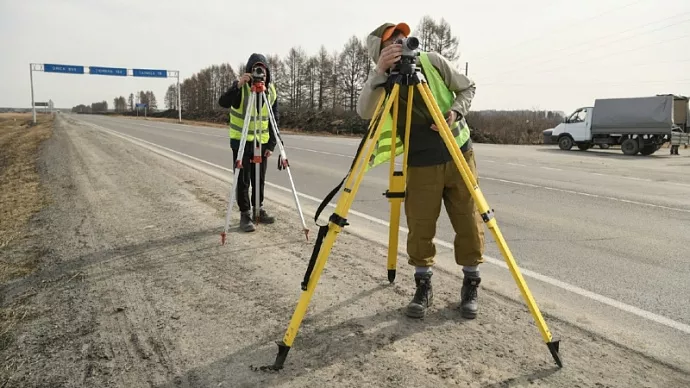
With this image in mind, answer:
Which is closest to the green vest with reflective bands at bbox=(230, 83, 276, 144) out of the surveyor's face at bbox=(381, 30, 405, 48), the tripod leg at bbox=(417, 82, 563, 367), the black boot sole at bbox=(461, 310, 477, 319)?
the surveyor's face at bbox=(381, 30, 405, 48)

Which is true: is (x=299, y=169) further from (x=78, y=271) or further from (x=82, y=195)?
(x=78, y=271)

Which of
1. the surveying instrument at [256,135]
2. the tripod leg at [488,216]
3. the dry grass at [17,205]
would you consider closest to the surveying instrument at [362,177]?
the tripod leg at [488,216]

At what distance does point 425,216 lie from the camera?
3357mm

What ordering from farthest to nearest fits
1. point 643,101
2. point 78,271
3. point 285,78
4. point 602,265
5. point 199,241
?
point 285,78 < point 643,101 < point 199,241 < point 602,265 < point 78,271

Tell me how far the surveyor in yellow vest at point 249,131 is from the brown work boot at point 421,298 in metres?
2.70

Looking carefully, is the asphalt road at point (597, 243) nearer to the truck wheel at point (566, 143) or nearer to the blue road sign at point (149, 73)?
the truck wheel at point (566, 143)

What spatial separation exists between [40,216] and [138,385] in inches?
195

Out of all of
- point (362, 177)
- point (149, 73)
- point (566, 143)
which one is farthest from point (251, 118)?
point (149, 73)

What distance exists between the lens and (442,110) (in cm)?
324

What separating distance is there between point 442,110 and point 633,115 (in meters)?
23.1

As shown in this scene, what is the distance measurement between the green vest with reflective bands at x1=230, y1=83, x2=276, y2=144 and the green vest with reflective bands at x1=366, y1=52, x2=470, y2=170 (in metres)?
2.61

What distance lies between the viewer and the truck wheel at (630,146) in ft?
72.7

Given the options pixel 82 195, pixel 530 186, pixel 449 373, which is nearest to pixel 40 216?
pixel 82 195

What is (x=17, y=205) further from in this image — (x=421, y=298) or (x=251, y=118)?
(x=421, y=298)
